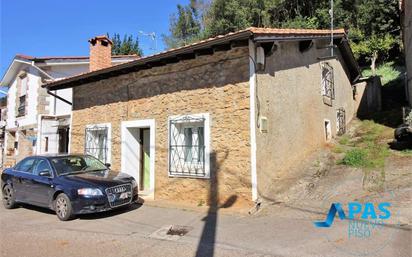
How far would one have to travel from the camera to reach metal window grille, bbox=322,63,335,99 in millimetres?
12625

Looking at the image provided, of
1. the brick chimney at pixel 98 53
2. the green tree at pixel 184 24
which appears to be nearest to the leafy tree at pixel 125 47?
the green tree at pixel 184 24

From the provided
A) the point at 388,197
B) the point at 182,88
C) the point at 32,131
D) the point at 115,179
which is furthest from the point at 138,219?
the point at 32,131

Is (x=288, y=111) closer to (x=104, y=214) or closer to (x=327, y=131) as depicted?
(x=327, y=131)

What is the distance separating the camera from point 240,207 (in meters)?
7.36

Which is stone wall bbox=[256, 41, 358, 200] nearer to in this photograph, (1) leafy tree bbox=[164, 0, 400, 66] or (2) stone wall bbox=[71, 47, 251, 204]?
(2) stone wall bbox=[71, 47, 251, 204]

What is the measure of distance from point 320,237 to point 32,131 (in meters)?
14.9

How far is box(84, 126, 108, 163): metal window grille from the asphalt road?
3.73m

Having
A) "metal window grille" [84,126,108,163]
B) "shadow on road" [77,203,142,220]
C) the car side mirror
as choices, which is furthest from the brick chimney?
"shadow on road" [77,203,142,220]

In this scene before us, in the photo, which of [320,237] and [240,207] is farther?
[240,207]

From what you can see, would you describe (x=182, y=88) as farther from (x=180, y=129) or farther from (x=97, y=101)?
(x=97, y=101)

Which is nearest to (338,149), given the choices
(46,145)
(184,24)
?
(46,145)

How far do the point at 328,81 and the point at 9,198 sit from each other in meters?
11.5

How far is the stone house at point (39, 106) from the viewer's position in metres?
14.9

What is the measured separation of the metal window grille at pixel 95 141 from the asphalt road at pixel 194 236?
3730mm
